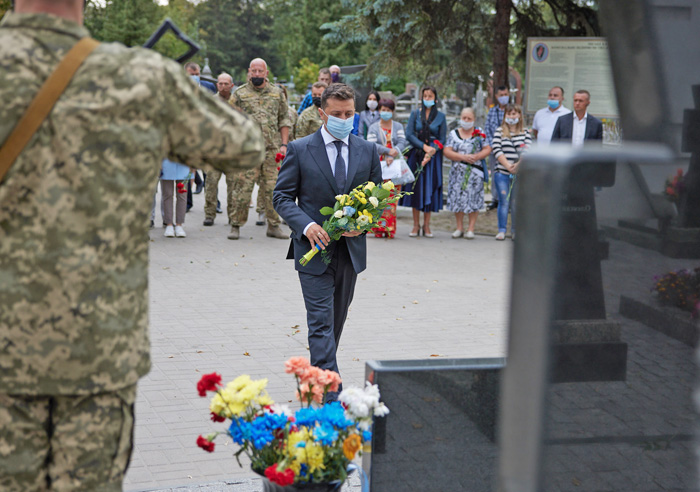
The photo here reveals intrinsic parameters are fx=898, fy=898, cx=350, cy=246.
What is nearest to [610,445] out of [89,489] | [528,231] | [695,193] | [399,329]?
[695,193]

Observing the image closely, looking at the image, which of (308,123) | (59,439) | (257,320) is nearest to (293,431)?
(59,439)

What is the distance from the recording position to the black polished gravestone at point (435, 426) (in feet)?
12.0

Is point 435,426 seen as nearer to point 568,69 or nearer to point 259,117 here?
point 259,117

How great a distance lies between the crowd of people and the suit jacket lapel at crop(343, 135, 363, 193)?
22.2 ft

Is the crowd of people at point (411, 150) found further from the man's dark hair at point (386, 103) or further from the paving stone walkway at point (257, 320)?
the paving stone walkway at point (257, 320)

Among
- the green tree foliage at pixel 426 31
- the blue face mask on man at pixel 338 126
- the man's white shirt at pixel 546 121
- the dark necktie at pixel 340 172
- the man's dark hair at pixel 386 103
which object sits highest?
the green tree foliage at pixel 426 31

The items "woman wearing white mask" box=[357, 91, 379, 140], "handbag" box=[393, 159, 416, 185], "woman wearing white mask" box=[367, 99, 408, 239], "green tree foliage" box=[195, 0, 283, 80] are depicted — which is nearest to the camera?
"handbag" box=[393, 159, 416, 185]

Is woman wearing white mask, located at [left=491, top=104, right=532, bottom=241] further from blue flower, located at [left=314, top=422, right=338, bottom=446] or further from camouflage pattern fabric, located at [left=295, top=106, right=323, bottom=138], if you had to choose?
blue flower, located at [left=314, top=422, right=338, bottom=446]

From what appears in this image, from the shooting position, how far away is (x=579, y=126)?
11133 mm

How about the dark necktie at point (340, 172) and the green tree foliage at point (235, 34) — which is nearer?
the dark necktie at point (340, 172)

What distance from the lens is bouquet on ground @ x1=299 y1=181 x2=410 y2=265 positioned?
17.3 ft

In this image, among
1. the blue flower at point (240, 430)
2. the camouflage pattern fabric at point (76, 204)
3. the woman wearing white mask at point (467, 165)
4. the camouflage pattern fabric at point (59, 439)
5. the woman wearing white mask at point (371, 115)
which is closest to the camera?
the camouflage pattern fabric at point (76, 204)

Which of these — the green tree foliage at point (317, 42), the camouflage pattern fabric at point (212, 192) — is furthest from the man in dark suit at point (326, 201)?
the green tree foliage at point (317, 42)

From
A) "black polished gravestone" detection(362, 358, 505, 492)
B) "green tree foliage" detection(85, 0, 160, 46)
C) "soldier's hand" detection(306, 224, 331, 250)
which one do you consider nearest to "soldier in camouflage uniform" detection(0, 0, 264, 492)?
"black polished gravestone" detection(362, 358, 505, 492)
